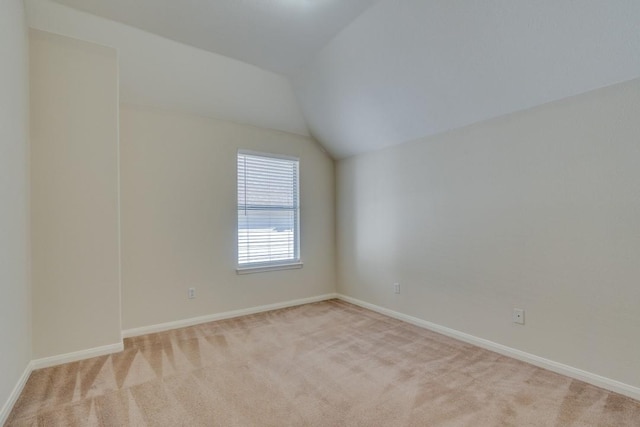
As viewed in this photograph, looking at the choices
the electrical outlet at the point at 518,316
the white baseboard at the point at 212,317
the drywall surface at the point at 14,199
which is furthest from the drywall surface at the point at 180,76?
the electrical outlet at the point at 518,316

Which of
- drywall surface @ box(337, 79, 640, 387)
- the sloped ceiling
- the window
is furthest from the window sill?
the sloped ceiling

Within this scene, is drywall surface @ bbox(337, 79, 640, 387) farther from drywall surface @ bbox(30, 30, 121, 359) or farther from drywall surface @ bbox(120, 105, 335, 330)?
drywall surface @ bbox(30, 30, 121, 359)

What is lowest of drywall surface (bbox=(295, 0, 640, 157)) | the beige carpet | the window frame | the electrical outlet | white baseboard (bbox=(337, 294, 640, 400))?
the beige carpet

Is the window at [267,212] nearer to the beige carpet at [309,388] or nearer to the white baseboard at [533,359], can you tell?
the beige carpet at [309,388]

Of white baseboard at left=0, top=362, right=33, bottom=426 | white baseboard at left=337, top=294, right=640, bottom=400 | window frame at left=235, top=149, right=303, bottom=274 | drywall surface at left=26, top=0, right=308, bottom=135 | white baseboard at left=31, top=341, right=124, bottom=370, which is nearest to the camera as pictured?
white baseboard at left=0, top=362, right=33, bottom=426

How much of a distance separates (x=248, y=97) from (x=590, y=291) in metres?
3.69

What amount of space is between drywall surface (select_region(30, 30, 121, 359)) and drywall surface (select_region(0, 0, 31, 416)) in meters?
0.12

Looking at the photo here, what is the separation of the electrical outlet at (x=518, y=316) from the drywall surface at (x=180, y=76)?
325 cm

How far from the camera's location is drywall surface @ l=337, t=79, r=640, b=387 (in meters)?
2.10

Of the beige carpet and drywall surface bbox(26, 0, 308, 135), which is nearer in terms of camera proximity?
the beige carpet

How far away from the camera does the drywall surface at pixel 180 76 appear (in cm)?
256

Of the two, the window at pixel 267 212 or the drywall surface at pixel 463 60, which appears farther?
the window at pixel 267 212

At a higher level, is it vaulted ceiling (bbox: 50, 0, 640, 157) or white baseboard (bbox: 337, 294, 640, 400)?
vaulted ceiling (bbox: 50, 0, 640, 157)

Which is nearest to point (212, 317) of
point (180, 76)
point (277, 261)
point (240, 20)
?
point (277, 261)
